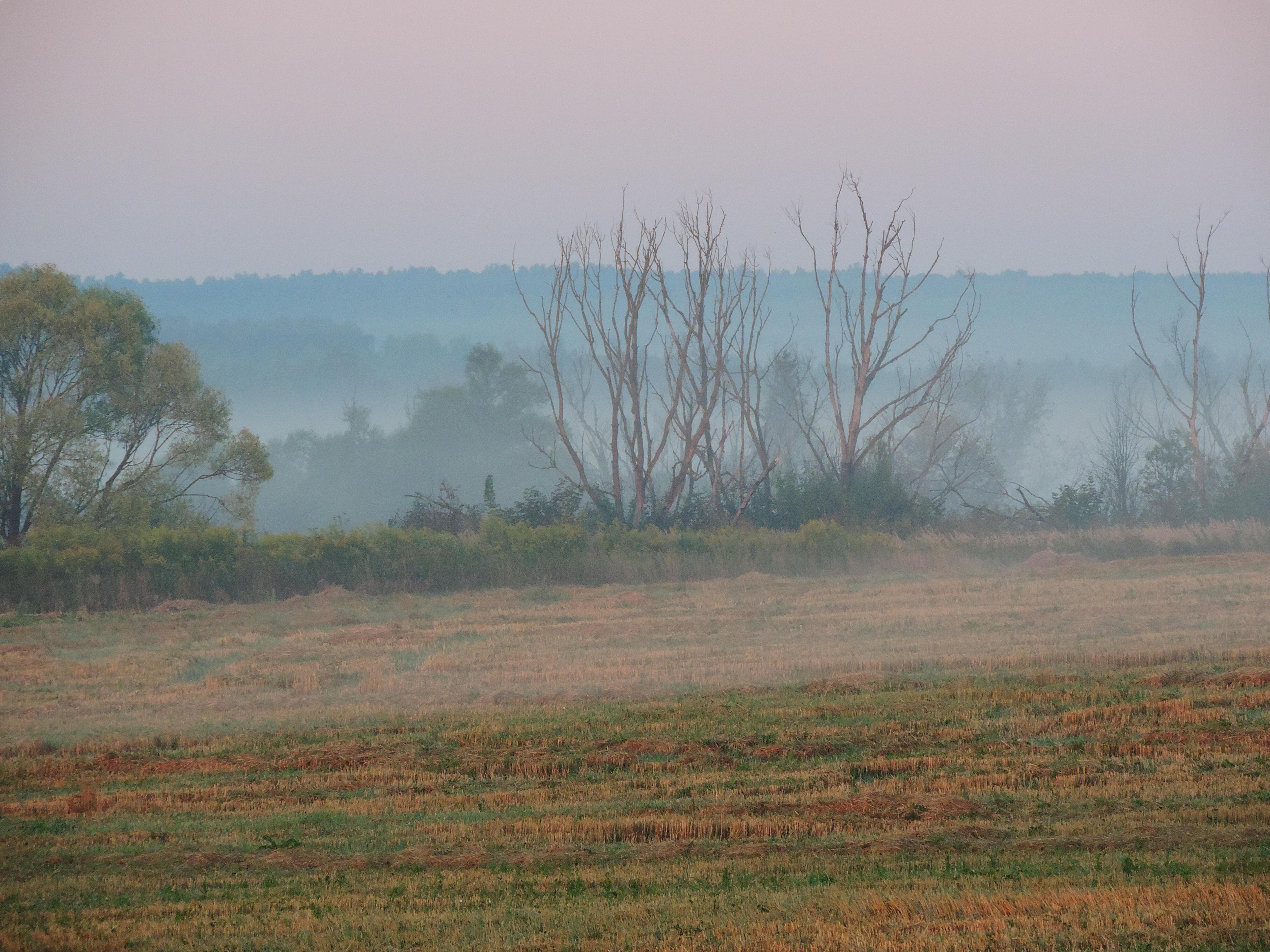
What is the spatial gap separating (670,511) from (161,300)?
135 metres

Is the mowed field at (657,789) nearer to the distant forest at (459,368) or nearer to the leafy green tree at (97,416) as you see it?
the leafy green tree at (97,416)

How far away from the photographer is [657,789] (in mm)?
10180

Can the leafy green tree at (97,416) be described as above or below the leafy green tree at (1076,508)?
above

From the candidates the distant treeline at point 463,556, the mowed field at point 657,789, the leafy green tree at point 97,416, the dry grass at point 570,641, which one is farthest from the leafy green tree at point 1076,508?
the leafy green tree at point 97,416

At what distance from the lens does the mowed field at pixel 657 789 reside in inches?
263

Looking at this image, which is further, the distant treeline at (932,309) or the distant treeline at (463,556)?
the distant treeline at (932,309)

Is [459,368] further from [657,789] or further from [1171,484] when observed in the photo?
[657,789]

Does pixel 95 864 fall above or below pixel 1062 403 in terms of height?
below

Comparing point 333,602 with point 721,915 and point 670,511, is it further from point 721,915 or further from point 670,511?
point 721,915

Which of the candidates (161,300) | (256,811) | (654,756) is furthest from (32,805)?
(161,300)

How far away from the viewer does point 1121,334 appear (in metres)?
161

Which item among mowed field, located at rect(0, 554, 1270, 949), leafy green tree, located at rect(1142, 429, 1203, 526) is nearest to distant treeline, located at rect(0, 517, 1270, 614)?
leafy green tree, located at rect(1142, 429, 1203, 526)

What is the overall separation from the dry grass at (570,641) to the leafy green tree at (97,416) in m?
9.17

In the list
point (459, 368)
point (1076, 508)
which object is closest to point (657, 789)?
point (1076, 508)
